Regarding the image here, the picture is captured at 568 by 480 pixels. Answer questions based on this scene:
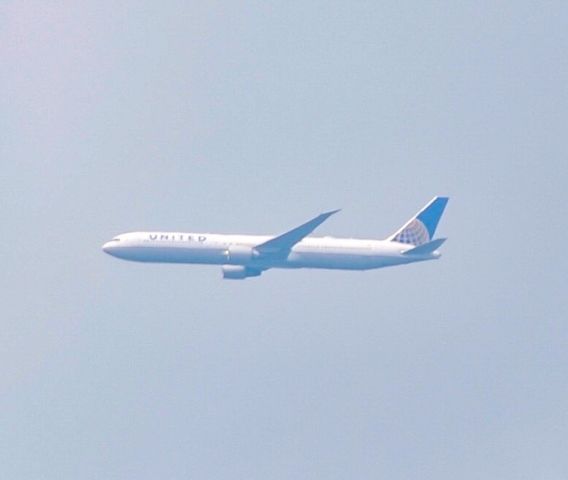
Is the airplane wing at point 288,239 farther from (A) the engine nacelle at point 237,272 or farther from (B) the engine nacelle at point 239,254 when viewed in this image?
(A) the engine nacelle at point 237,272

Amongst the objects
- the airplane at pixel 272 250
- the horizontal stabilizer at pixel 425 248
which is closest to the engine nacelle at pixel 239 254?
the airplane at pixel 272 250

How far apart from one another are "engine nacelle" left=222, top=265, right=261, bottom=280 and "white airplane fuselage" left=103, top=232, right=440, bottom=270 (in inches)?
57.1

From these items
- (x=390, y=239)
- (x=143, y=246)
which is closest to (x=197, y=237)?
(x=143, y=246)

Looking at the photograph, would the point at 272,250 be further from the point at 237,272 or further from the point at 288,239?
the point at 237,272

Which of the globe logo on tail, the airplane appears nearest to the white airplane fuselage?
the airplane

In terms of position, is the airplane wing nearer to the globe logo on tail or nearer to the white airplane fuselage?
the white airplane fuselage

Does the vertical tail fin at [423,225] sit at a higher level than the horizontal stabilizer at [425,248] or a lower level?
higher

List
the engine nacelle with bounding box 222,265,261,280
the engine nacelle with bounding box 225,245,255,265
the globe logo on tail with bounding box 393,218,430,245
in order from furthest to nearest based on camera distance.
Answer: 1. the globe logo on tail with bounding box 393,218,430,245
2. the engine nacelle with bounding box 222,265,261,280
3. the engine nacelle with bounding box 225,245,255,265

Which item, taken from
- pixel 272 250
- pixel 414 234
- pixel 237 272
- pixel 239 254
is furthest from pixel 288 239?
pixel 414 234

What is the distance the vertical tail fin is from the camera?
338ft

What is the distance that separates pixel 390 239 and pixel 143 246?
16.7 meters

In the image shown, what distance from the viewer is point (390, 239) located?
336 ft

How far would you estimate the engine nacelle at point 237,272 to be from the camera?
10044 cm

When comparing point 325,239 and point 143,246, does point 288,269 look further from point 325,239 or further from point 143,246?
point 143,246
